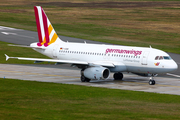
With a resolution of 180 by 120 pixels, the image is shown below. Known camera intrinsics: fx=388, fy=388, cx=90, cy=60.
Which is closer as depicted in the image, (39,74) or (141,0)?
(39,74)

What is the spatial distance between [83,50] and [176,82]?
39.5 ft

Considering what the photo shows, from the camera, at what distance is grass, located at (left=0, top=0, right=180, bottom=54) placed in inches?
3489

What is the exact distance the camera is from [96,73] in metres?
43.5

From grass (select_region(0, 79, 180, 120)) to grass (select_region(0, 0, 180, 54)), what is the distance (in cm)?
4095

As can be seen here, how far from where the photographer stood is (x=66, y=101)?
106ft

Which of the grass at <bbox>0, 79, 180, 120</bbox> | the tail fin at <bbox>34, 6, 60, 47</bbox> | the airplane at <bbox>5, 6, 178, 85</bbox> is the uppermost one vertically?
the tail fin at <bbox>34, 6, 60, 47</bbox>

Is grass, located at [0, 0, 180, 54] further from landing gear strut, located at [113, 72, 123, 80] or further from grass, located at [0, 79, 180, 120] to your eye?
grass, located at [0, 79, 180, 120]

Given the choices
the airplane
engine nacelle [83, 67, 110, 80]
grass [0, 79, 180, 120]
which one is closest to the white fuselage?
the airplane

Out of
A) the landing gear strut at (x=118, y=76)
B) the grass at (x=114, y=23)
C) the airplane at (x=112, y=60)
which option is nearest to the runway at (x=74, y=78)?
the landing gear strut at (x=118, y=76)

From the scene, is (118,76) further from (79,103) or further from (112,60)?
(79,103)

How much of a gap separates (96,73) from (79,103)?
12285 millimetres

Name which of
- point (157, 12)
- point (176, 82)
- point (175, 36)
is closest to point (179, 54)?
point (175, 36)

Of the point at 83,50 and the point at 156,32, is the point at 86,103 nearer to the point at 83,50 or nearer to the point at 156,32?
the point at 83,50

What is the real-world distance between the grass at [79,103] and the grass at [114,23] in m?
40.9
